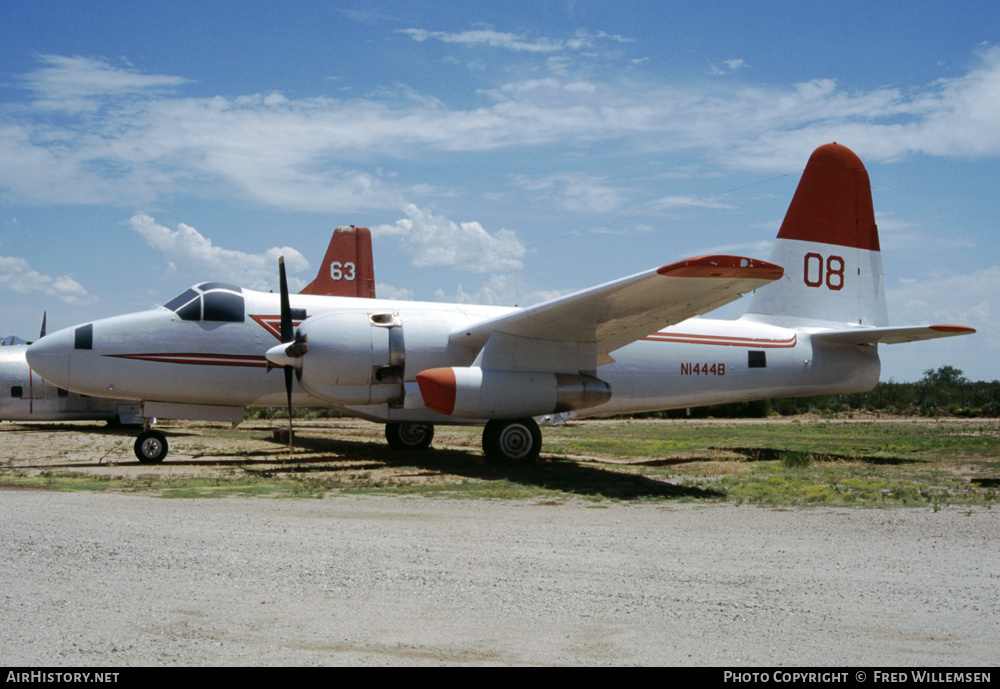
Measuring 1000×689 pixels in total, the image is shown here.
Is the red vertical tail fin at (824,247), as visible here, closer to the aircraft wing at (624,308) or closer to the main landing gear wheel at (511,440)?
the aircraft wing at (624,308)

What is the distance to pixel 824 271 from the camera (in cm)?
1803

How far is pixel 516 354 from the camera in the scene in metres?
13.6

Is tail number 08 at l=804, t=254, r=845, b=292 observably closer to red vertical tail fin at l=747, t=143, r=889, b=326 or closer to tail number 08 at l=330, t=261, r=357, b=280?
red vertical tail fin at l=747, t=143, r=889, b=326

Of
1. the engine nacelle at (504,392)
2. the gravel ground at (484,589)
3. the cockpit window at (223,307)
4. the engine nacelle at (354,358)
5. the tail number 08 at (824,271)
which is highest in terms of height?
the tail number 08 at (824,271)

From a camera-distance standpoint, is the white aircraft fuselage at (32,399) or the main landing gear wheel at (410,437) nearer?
the main landing gear wheel at (410,437)

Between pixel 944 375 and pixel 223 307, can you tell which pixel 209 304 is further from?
pixel 944 375

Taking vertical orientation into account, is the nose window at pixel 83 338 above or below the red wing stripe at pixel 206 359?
above

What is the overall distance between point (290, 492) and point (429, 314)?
5.15 metres

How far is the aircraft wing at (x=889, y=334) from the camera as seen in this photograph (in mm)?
14672

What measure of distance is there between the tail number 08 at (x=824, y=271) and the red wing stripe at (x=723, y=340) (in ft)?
5.29

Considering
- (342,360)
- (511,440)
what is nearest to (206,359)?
(342,360)

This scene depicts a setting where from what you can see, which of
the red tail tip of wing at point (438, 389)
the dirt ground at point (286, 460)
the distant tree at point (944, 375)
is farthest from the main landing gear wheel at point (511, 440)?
the distant tree at point (944, 375)

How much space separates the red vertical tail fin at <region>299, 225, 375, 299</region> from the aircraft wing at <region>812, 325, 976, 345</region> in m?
13.5

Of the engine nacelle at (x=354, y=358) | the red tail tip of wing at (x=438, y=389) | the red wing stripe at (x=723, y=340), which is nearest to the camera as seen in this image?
the red tail tip of wing at (x=438, y=389)
